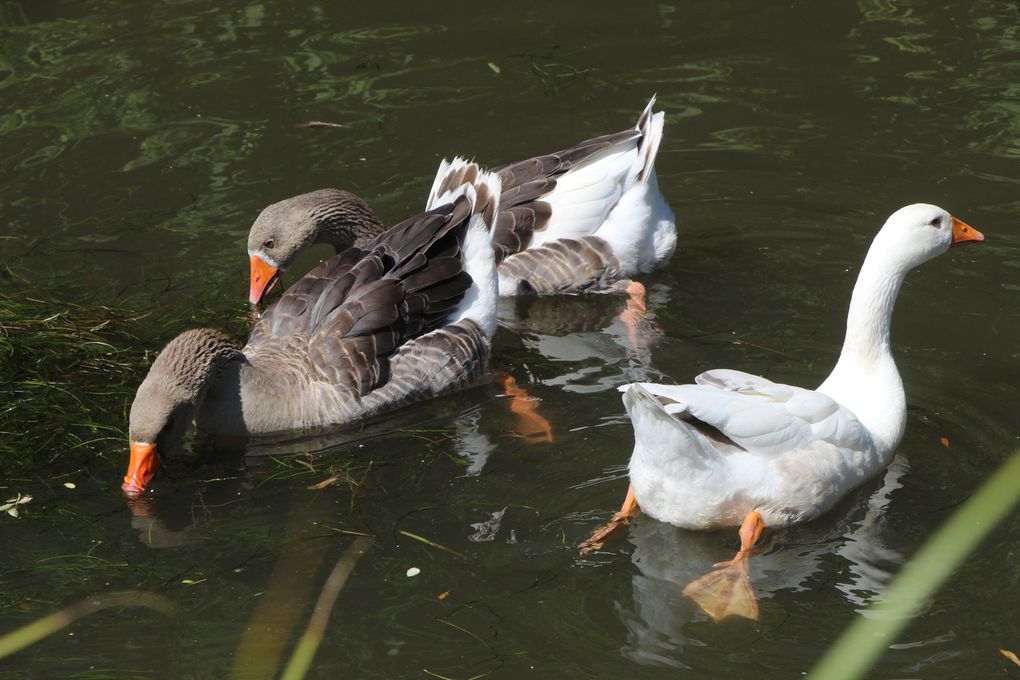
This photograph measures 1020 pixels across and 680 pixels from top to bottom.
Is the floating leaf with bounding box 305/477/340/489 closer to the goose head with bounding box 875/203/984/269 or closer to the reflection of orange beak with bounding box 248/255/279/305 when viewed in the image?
the reflection of orange beak with bounding box 248/255/279/305

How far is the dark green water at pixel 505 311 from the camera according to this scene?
577 cm

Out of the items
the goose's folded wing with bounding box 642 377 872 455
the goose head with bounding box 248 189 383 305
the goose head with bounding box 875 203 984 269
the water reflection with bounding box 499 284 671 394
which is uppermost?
the goose head with bounding box 875 203 984 269

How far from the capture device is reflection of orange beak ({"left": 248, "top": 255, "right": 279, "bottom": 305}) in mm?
8742

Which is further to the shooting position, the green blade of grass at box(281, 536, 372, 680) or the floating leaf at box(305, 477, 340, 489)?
the floating leaf at box(305, 477, 340, 489)

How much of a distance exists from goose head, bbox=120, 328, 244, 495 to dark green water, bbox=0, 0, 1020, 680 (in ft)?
0.74

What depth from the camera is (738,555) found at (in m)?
5.99

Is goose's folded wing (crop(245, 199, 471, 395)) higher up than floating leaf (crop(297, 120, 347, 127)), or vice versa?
floating leaf (crop(297, 120, 347, 127))

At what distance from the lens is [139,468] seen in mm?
6891

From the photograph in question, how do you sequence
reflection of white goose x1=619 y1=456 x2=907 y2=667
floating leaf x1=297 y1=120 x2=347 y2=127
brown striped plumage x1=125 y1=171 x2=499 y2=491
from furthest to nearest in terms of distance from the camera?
floating leaf x1=297 y1=120 x2=347 y2=127 < brown striped plumage x1=125 y1=171 x2=499 y2=491 < reflection of white goose x1=619 y1=456 x2=907 y2=667

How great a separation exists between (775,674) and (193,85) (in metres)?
8.71

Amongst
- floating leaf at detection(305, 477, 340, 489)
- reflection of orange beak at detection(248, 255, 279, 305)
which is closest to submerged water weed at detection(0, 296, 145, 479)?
reflection of orange beak at detection(248, 255, 279, 305)

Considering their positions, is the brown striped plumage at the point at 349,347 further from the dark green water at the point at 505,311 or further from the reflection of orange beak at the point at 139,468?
the dark green water at the point at 505,311

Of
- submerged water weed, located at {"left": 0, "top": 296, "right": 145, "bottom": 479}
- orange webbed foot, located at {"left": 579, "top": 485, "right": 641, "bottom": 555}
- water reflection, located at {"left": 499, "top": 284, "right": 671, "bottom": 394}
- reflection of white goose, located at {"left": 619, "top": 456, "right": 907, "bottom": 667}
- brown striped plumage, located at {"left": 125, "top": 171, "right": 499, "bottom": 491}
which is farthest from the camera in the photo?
water reflection, located at {"left": 499, "top": 284, "right": 671, "bottom": 394}

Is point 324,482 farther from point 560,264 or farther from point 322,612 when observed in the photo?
point 560,264
